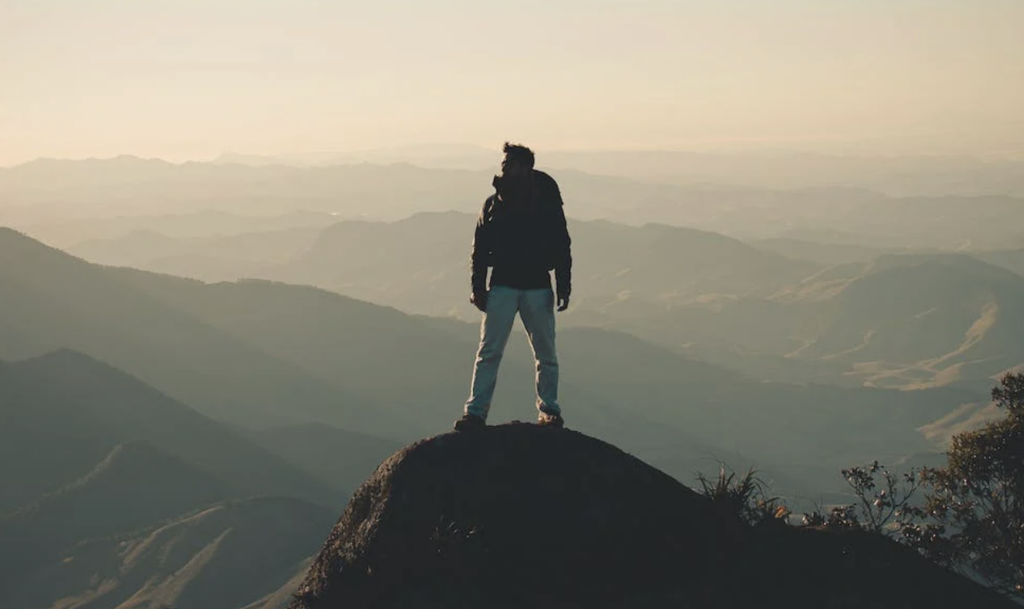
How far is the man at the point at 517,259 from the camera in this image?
11664 millimetres

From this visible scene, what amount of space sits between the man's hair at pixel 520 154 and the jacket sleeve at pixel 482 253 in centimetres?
64

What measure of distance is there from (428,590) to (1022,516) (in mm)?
11063

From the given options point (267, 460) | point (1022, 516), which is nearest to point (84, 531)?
point (267, 460)

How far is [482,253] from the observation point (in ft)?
38.9

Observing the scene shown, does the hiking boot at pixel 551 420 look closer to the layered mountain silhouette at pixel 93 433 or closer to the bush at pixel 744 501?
the bush at pixel 744 501

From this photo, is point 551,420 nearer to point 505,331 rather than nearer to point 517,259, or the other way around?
point 505,331

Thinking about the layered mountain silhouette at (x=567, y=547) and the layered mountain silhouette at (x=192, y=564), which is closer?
the layered mountain silhouette at (x=567, y=547)

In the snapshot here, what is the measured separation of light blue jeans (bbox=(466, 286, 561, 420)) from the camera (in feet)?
38.8

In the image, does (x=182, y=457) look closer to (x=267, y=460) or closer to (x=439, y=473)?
(x=267, y=460)

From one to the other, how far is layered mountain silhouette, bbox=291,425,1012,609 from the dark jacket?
5.78 ft

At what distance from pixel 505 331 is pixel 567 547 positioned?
288cm

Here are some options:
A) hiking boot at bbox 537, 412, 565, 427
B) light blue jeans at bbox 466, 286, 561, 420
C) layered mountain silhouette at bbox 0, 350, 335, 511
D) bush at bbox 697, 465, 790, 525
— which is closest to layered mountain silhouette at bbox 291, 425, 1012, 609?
bush at bbox 697, 465, 790, 525

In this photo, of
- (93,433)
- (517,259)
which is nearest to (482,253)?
(517,259)

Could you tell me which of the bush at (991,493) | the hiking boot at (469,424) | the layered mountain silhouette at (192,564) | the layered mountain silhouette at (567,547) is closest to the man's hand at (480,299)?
the hiking boot at (469,424)
